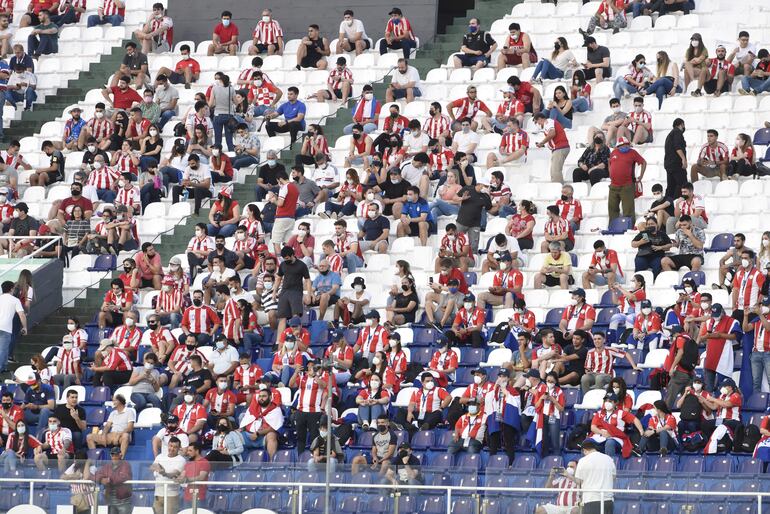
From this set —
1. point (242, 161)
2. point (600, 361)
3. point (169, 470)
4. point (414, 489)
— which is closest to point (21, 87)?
point (242, 161)

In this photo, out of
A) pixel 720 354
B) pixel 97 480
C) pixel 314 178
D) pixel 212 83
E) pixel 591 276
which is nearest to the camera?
pixel 97 480

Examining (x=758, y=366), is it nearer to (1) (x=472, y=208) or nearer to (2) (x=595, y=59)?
(1) (x=472, y=208)

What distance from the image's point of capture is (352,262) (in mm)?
25906

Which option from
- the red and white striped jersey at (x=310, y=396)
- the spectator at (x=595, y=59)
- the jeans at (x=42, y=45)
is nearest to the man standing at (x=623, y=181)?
the spectator at (x=595, y=59)

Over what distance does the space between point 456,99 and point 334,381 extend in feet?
21.4

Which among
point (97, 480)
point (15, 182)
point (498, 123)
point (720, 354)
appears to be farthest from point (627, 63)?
point (97, 480)

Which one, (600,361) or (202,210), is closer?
(600,361)

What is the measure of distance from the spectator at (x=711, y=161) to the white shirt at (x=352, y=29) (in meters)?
6.87

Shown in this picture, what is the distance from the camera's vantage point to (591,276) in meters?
24.5

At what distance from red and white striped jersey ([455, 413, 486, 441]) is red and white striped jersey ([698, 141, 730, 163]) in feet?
19.6

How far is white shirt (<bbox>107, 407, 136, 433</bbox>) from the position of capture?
922 inches

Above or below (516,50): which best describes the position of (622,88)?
below

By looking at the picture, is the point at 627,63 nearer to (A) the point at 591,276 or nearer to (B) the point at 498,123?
(B) the point at 498,123

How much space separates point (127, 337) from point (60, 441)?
2.36m
